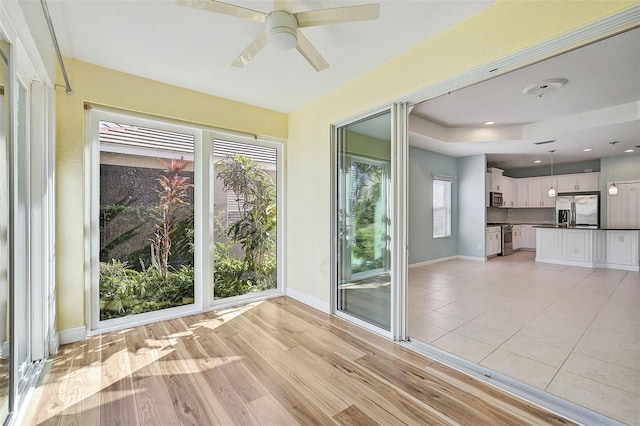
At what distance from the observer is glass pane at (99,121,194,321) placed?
3.08m

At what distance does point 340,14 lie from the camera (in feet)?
5.67

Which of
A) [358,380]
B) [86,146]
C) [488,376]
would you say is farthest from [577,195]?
[86,146]

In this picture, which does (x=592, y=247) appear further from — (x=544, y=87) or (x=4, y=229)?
(x=4, y=229)

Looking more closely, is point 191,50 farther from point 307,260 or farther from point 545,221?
point 545,221

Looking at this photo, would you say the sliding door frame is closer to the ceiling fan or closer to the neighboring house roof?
the ceiling fan

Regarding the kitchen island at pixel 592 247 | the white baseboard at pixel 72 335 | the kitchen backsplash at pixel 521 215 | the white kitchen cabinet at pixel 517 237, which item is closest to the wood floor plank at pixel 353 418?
the white baseboard at pixel 72 335

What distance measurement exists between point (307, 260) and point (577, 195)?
8248 millimetres

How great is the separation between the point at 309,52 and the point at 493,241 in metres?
7.50

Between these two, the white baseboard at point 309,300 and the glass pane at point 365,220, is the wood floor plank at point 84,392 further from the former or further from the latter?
the glass pane at point 365,220

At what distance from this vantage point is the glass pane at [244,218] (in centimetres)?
380

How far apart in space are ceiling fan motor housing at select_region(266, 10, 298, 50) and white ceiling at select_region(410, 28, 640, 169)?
2.99 m

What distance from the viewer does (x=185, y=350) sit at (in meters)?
2.62

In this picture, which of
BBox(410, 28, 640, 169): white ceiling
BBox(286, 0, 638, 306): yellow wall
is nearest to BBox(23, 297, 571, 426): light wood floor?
BBox(286, 0, 638, 306): yellow wall

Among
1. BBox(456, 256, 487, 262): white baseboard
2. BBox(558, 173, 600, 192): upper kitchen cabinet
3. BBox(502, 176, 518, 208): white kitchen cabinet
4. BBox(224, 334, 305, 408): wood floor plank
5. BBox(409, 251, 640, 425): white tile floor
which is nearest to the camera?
BBox(224, 334, 305, 408): wood floor plank
